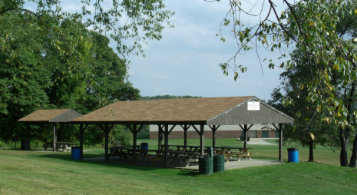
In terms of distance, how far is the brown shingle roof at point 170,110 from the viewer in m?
17.0

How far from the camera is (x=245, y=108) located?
18281 mm

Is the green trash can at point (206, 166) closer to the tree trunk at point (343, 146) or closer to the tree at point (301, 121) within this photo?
the tree at point (301, 121)

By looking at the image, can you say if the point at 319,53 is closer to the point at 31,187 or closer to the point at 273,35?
the point at 273,35

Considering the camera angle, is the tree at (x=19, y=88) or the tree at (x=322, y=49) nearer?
the tree at (x=322, y=49)

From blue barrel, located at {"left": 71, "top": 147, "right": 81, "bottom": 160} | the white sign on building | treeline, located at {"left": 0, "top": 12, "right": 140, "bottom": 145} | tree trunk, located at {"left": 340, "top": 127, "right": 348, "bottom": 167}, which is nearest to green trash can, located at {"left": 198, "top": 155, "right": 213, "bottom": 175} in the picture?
the white sign on building

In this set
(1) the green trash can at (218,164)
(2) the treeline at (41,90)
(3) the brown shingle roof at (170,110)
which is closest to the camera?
(1) the green trash can at (218,164)

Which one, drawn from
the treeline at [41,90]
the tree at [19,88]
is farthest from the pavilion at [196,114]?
the tree at [19,88]

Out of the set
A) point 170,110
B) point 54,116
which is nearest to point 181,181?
point 170,110

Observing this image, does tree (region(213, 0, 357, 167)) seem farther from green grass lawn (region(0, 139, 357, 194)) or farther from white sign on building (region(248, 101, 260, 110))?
white sign on building (region(248, 101, 260, 110))

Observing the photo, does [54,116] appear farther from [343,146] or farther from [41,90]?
[343,146]

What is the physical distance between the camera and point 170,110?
63.7 feet

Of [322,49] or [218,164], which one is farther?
[218,164]

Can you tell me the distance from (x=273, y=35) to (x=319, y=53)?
921mm

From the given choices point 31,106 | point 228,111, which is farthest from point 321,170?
point 31,106
